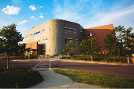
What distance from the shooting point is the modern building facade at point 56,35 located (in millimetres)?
105919

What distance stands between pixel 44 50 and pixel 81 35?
21.8 m

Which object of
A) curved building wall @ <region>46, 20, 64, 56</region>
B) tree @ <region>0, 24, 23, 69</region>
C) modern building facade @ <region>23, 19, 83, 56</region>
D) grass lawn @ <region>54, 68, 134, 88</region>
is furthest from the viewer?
modern building facade @ <region>23, 19, 83, 56</region>

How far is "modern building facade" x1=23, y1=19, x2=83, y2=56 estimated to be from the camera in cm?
10592

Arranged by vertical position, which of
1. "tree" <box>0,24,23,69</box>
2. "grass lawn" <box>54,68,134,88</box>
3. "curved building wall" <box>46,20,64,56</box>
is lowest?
"grass lawn" <box>54,68,134,88</box>

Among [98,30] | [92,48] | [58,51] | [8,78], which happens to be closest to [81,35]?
[98,30]

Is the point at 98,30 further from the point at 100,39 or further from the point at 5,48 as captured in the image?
the point at 5,48

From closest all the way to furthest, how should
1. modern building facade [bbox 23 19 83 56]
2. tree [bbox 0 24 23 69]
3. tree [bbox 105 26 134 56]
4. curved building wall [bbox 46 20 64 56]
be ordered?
tree [bbox 0 24 23 69] → tree [bbox 105 26 134 56] → curved building wall [bbox 46 20 64 56] → modern building facade [bbox 23 19 83 56]

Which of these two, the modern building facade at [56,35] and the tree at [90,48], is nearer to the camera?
the tree at [90,48]

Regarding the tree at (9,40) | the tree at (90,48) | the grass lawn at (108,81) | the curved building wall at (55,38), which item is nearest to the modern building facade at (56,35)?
the curved building wall at (55,38)

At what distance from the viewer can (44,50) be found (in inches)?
4370

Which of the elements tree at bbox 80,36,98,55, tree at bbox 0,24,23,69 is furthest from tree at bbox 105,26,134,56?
tree at bbox 0,24,23,69

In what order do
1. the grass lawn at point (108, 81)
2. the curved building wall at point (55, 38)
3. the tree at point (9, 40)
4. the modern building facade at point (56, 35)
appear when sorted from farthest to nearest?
the modern building facade at point (56, 35) < the curved building wall at point (55, 38) < the tree at point (9, 40) < the grass lawn at point (108, 81)

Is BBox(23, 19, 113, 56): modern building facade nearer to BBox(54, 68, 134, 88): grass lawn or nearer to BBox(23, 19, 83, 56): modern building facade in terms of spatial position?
BBox(23, 19, 83, 56): modern building facade

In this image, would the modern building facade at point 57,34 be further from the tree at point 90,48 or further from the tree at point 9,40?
the tree at point 9,40
